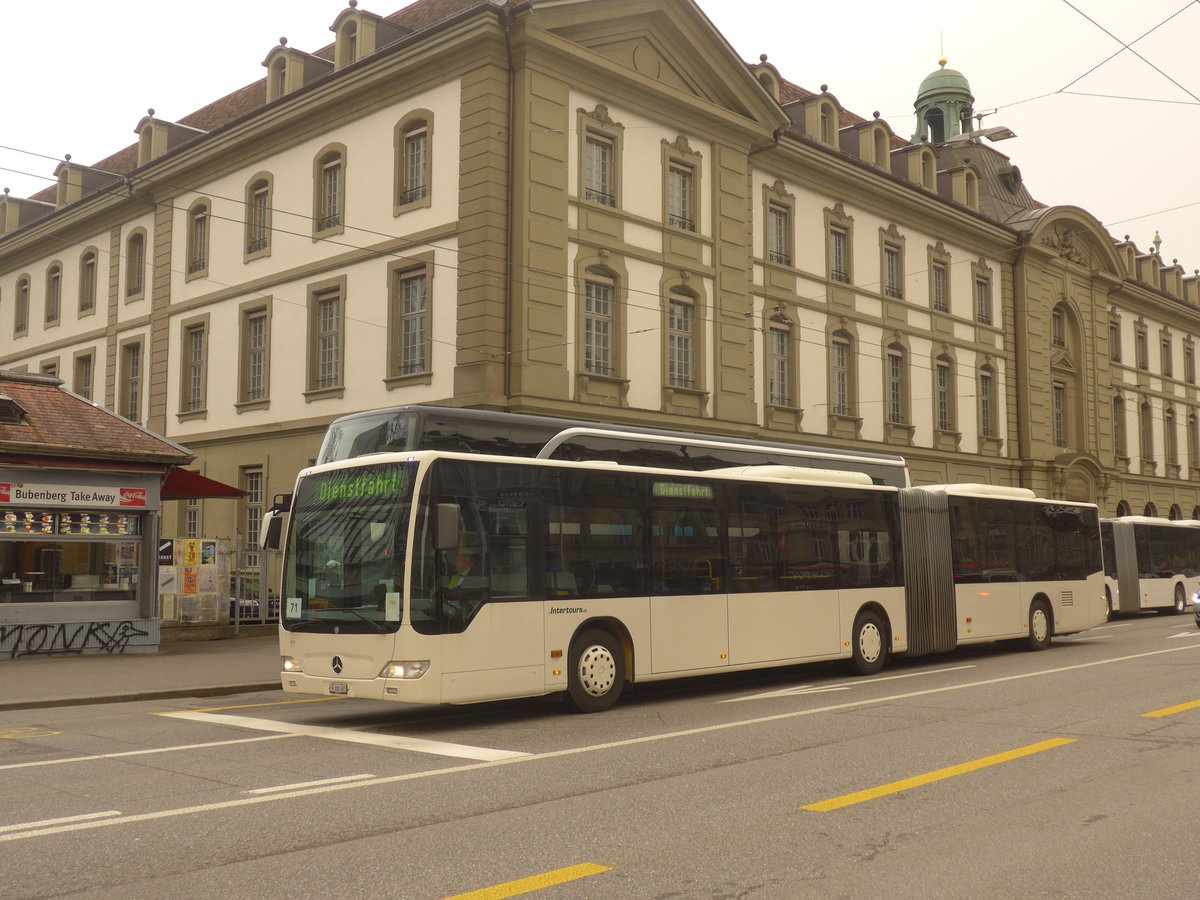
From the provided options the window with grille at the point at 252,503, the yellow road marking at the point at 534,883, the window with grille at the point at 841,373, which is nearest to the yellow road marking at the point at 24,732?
the yellow road marking at the point at 534,883

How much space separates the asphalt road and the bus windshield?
1.12m

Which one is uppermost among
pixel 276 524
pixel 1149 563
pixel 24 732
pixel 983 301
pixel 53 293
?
pixel 983 301

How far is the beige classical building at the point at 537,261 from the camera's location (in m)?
24.9

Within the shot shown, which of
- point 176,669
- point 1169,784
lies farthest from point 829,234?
point 1169,784

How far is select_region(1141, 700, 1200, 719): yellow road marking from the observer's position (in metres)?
11.3

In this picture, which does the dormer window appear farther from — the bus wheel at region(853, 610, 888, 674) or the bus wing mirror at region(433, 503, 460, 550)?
the bus wheel at region(853, 610, 888, 674)

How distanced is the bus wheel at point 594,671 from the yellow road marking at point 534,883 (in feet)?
21.4

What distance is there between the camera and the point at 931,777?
830 cm

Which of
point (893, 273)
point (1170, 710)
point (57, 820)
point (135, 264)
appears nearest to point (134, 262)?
point (135, 264)

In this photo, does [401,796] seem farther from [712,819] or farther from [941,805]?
[941,805]

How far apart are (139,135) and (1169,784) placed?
34254 millimetres

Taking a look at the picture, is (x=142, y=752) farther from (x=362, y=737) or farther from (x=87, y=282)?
(x=87, y=282)

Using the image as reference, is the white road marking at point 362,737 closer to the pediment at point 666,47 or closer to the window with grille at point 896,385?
the pediment at point 666,47

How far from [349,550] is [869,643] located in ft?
27.2
